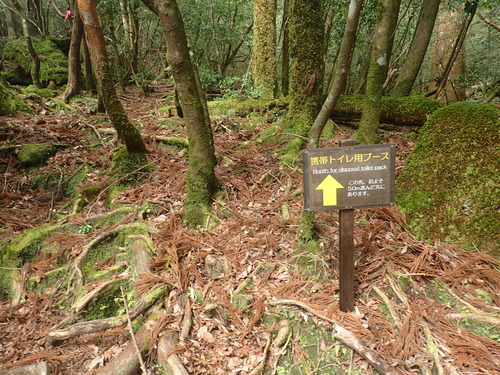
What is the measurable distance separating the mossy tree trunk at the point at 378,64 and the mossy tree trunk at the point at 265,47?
14.2ft

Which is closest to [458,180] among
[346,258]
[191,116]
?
[346,258]

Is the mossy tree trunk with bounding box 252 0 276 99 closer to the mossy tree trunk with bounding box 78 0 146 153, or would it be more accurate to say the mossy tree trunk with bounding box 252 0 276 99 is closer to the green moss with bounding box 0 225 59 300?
the mossy tree trunk with bounding box 78 0 146 153

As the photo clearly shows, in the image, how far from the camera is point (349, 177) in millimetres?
2795

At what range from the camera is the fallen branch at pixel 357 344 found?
2.55 m

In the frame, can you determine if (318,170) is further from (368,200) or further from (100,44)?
(100,44)

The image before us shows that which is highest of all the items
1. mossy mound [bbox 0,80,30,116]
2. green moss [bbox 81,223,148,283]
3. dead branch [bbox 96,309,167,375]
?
mossy mound [bbox 0,80,30,116]

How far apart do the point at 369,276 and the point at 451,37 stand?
43.6ft

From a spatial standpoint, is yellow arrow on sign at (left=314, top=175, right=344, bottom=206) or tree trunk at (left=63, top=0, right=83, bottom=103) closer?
yellow arrow on sign at (left=314, top=175, right=344, bottom=206)

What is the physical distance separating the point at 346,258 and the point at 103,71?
497cm

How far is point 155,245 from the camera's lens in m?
3.99

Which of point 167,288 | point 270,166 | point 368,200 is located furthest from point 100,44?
point 368,200

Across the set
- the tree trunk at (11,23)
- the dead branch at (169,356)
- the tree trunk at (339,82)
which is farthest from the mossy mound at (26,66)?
the dead branch at (169,356)

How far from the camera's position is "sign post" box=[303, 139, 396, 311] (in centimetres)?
274

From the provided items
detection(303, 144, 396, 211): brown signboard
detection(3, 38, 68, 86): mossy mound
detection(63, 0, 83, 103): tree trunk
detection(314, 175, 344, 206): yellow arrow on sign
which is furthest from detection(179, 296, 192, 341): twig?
detection(3, 38, 68, 86): mossy mound
